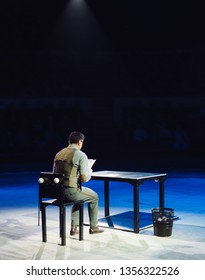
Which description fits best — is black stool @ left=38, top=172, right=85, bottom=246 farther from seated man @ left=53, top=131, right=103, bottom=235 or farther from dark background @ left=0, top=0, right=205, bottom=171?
dark background @ left=0, top=0, right=205, bottom=171

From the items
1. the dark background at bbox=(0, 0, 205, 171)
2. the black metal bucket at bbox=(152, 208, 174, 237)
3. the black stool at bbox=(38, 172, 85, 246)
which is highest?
the dark background at bbox=(0, 0, 205, 171)

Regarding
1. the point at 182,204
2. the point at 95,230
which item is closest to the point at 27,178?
the point at 182,204

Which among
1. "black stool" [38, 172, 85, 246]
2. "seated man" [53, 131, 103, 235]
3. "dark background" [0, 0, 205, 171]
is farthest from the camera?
"dark background" [0, 0, 205, 171]

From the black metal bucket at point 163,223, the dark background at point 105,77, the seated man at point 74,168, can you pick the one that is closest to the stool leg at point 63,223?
the seated man at point 74,168

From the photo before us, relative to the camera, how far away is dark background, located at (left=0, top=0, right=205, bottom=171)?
24.9m

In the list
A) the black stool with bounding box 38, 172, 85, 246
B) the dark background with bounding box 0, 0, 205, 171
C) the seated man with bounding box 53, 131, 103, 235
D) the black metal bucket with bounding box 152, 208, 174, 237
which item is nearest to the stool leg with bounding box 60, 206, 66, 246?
the black stool with bounding box 38, 172, 85, 246

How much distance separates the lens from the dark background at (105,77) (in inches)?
982

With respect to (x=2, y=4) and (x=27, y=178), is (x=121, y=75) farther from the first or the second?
(x=27, y=178)

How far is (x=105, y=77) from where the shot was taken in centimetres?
2730

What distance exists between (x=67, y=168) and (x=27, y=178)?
9818mm

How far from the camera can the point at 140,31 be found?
2680 centimetres

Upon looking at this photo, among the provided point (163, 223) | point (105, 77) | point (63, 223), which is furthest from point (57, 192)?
point (105, 77)

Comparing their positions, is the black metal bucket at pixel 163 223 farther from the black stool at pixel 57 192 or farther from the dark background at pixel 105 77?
the dark background at pixel 105 77

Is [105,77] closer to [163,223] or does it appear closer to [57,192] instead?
[163,223]
